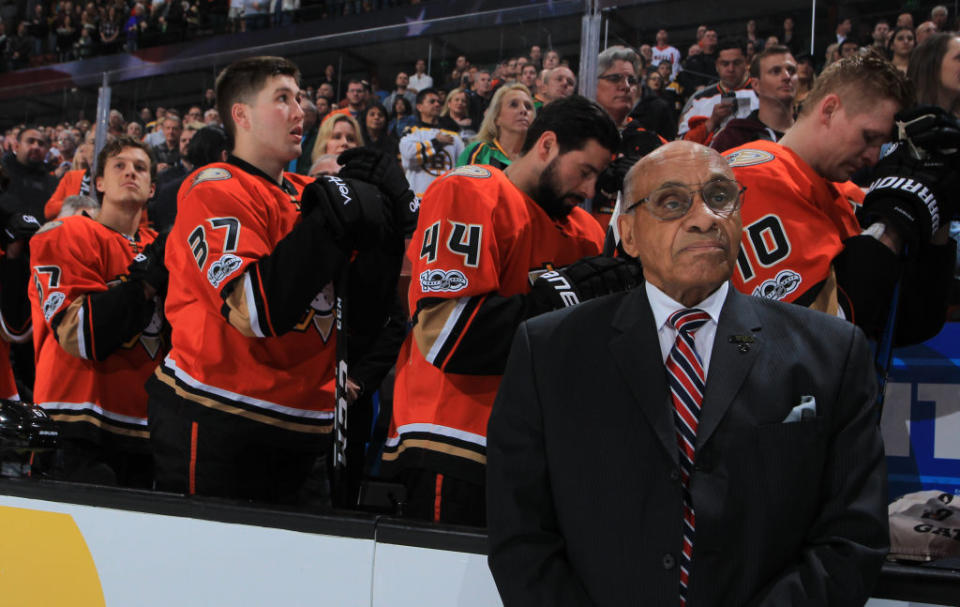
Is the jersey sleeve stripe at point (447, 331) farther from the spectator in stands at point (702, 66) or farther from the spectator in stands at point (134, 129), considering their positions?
the spectator in stands at point (134, 129)

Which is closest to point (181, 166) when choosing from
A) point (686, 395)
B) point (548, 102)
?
point (548, 102)

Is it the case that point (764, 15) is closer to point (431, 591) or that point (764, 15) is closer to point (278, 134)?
point (278, 134)

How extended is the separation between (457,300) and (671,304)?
2.45 feet

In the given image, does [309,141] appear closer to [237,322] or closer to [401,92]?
[401,92]

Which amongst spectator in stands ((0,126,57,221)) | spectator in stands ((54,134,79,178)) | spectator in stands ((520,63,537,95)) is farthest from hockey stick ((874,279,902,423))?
spectator in stands ((0,126,57,221))

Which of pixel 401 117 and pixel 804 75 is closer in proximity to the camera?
pixel 804 75

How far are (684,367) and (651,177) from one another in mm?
328

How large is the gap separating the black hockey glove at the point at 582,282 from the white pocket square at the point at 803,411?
0.74 m

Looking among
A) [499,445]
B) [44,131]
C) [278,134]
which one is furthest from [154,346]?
[44,131]

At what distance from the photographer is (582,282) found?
1.98 m

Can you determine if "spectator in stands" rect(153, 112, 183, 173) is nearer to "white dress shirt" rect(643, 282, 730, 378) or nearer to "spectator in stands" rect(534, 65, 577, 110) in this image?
"spectator in stands" rect(534, 65, 577, 110)

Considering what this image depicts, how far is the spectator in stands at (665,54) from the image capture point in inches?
132

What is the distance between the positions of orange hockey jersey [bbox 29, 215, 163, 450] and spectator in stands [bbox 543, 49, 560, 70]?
1.80 meters

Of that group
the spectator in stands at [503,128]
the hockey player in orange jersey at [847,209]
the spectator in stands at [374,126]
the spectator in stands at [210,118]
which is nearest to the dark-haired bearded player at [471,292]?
the hockey player in orange jersey at [847,209]
